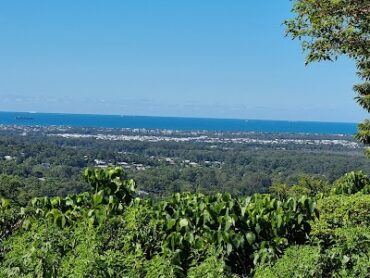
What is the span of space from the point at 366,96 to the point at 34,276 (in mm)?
14190

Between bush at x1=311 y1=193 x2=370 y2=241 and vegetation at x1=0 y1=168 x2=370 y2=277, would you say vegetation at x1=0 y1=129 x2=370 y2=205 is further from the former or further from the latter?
bush at x1=311 y1=193 x2=370 y2=241

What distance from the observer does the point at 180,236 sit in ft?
16.1

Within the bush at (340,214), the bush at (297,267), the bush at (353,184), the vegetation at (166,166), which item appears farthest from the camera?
the vegetation at (166,166)

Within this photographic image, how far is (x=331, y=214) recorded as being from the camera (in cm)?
602

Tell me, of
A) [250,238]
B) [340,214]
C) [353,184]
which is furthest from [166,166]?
[250,238]

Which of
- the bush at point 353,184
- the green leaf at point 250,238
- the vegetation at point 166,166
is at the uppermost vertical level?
the bush at point 353,184

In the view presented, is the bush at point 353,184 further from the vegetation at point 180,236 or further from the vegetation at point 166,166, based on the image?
the vegetation at point 166,166

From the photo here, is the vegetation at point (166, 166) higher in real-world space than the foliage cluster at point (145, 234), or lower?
lower

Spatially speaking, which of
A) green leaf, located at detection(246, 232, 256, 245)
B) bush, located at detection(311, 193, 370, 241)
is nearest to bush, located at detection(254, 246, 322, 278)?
green leaf, located at detection(246, 232, 256, 245)

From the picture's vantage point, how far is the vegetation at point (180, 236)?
3801 mm

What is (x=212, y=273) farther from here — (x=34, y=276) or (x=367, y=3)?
(x=367, y=3)

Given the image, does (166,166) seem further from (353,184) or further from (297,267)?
(297,267)

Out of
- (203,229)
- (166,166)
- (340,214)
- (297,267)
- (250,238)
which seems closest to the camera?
(297,267)

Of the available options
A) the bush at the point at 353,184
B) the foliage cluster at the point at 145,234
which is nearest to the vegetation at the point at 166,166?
the bush at the point at 353,184
